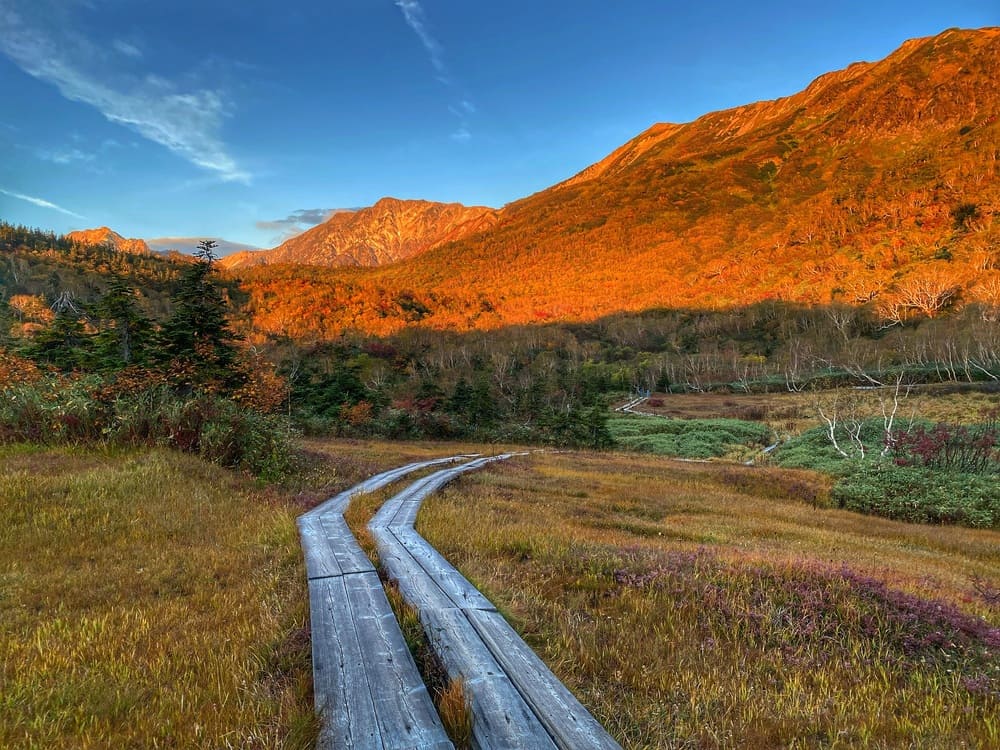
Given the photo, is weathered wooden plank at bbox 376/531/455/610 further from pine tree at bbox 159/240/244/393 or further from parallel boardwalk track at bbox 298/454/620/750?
pine tree at bbox 159/240/244/393

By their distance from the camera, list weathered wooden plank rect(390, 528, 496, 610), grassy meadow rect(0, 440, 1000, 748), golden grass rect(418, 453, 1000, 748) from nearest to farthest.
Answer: grassy meadow rect(0, 440, 1000, 748) < golden grass rect(418, 453, 1000, 748) < weathered wooden plank rect(390, 528, 496, 610)

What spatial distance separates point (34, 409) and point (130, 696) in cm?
1201

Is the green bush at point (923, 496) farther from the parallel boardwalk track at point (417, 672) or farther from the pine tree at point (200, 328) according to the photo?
the pine tree at point (200, 328)

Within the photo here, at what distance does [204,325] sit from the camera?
68.4ft

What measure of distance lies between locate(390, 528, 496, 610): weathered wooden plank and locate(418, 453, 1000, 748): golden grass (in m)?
0.22

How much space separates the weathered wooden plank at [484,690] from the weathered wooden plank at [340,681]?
0.57 m

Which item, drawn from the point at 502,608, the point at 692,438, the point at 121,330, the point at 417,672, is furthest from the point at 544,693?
the point at 692,438

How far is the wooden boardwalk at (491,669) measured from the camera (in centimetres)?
256

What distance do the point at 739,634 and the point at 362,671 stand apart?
155 inches

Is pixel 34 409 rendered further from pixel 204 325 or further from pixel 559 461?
pixel 559 461

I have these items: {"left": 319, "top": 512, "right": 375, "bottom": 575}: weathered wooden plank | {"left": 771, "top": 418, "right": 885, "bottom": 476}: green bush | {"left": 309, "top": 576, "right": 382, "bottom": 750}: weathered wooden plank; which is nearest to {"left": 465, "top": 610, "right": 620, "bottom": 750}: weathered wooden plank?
{"left": 309, "top": 576, "right": 382, "bottom": 750}: weathered wooden plank

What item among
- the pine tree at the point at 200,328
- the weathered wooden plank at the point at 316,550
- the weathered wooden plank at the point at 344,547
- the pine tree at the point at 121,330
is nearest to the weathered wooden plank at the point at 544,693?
the weathered wooden plank at the point at 344,547

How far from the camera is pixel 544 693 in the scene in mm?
2973

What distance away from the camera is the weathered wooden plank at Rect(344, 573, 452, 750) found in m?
2.53
